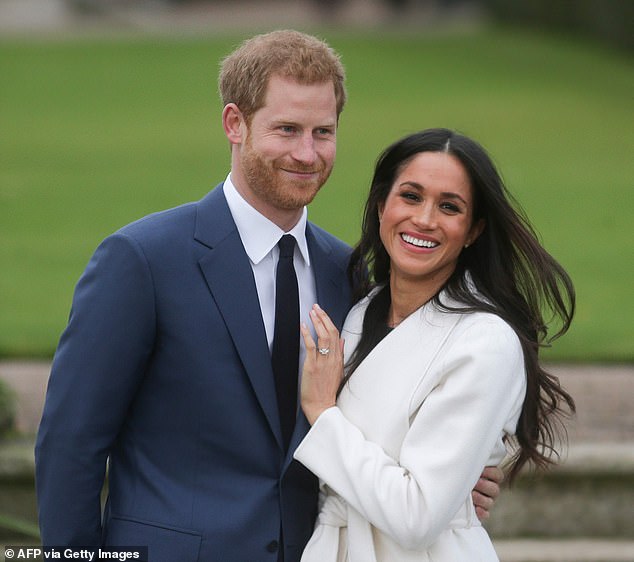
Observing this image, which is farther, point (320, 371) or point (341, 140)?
point (341, 140)

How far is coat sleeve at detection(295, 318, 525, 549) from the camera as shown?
3330mm

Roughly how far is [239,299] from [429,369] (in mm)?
564

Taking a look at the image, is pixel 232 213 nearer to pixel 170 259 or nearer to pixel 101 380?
pixel 170 259

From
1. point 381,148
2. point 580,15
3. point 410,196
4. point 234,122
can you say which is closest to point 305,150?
point 234,122

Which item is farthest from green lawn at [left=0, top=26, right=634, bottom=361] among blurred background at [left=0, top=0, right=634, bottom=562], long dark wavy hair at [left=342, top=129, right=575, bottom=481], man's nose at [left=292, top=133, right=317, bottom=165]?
man's nose at [left=292, top=133, right=317, bottom=165]

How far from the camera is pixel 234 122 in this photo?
3.65 m

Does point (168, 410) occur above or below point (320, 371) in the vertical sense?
below

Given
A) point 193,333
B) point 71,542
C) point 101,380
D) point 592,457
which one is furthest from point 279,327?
point 592,457

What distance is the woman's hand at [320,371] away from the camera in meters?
3.55

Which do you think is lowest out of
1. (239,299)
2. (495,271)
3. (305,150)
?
(239,299)

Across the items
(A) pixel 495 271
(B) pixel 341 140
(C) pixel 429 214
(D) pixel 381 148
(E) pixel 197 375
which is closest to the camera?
(E) pixel 197 375

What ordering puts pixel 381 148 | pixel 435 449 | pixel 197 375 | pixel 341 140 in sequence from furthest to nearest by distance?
pixel 341 140 < pixel 381 148 < pixel 197 375 < pixel 435 449

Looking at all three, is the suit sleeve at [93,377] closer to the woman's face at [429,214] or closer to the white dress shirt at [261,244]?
the white dress shirt at [261,244]

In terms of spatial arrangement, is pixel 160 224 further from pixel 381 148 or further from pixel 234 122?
pixel 381 148
